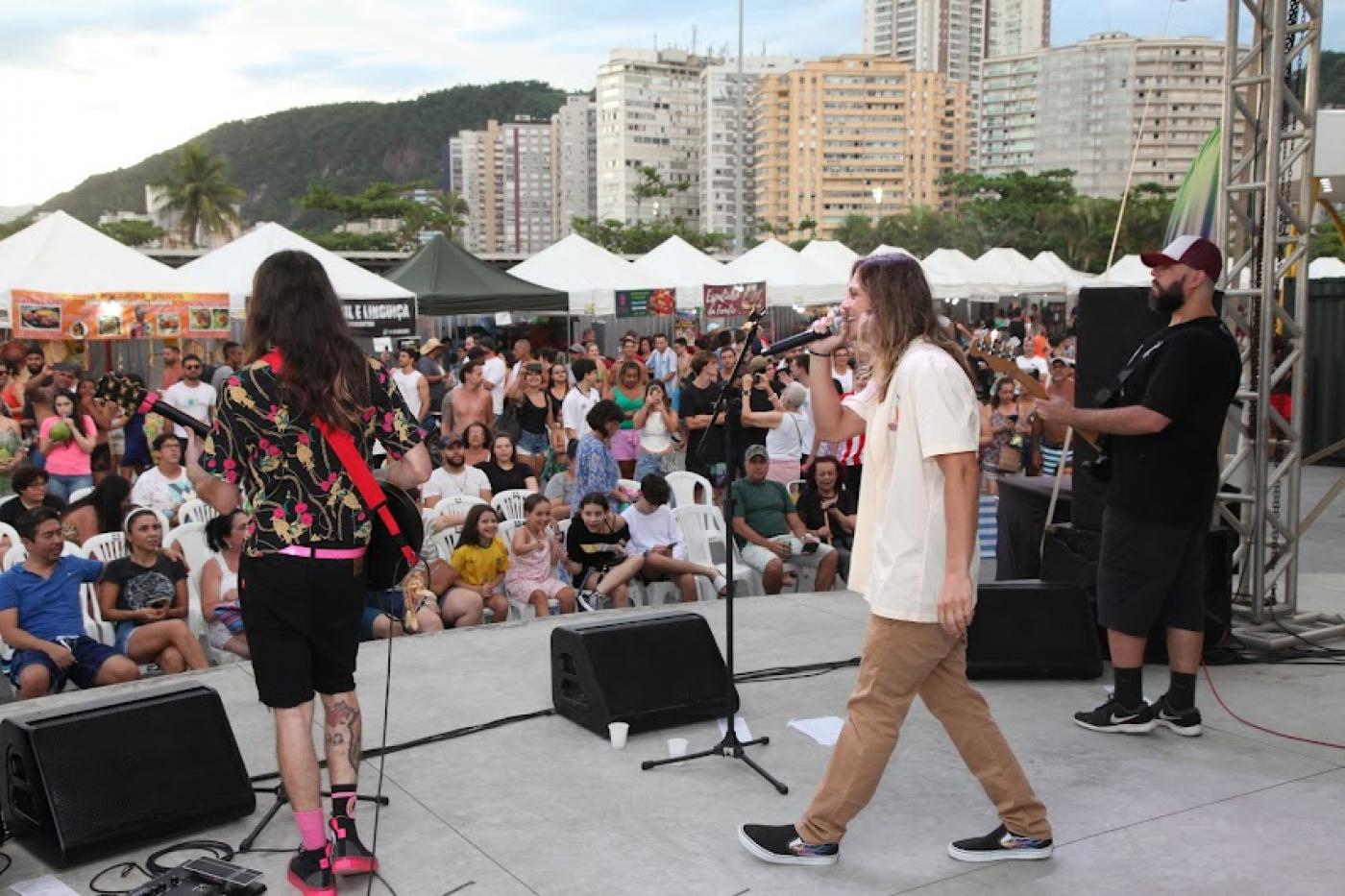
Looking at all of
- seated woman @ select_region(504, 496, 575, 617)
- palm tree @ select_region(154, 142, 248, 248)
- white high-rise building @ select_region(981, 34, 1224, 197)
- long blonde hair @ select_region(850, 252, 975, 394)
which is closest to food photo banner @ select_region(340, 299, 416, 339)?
seated woman @ select_region(504, 496, 575, 617)

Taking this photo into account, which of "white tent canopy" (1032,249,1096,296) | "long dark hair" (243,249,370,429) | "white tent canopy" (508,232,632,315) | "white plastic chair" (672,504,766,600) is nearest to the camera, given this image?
"long dark hair" (243,249,370,429)

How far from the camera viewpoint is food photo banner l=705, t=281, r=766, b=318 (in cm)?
1944

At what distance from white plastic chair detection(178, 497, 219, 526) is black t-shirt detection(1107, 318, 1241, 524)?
549 centimetres

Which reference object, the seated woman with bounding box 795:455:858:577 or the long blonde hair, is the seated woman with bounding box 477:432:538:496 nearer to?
the seated woman with bounding box 795:455:858:577

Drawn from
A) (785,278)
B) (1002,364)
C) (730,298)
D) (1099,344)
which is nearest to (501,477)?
(1099,344)

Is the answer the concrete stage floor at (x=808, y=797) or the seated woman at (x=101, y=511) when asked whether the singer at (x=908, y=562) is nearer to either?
the concrete stage floor at (x=808, y=797)

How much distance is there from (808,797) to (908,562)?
4.12 ft

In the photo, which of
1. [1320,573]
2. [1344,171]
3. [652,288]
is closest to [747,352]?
[1344,171]

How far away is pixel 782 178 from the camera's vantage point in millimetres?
156375

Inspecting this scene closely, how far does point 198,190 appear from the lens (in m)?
87.2

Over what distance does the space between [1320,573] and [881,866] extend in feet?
19.2

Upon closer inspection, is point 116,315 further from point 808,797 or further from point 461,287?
point 808,797

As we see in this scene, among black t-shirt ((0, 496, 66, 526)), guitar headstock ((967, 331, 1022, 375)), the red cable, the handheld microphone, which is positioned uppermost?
the handheld microphone

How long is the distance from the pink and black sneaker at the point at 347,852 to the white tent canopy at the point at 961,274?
23.5 metres
